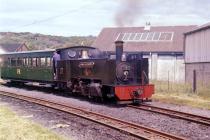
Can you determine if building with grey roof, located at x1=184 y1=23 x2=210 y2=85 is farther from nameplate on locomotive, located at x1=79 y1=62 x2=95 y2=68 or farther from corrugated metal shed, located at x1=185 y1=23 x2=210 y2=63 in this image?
nameplate on locomotive, located at x1=79 y1=62 x2=95 y2=68

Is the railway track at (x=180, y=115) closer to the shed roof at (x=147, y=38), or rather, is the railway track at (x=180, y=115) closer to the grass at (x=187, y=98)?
the grass at (x=187, y=98)

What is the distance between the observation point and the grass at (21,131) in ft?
37.1

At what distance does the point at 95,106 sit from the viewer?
61.8 feet

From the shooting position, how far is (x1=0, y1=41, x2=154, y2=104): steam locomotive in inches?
736

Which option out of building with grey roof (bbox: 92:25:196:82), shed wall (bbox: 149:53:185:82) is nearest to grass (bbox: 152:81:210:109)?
building with grey roof (bbox: 92:25:196:82)

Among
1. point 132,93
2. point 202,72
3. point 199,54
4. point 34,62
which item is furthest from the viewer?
point 199,54

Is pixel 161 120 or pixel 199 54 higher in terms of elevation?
pixel 199 54

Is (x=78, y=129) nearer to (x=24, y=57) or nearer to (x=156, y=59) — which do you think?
(x=24, y=57)

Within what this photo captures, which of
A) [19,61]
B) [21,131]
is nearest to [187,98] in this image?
[21,131]

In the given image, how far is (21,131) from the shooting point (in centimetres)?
1217

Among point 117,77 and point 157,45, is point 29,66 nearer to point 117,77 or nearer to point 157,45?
point 117,77

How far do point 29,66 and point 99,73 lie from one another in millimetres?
10832

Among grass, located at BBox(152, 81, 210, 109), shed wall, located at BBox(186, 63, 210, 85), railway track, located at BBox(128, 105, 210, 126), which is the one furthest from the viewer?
shed wall, located at BBox(186, 63, 210, 85)

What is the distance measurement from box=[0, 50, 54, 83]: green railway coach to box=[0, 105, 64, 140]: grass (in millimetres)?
11227
